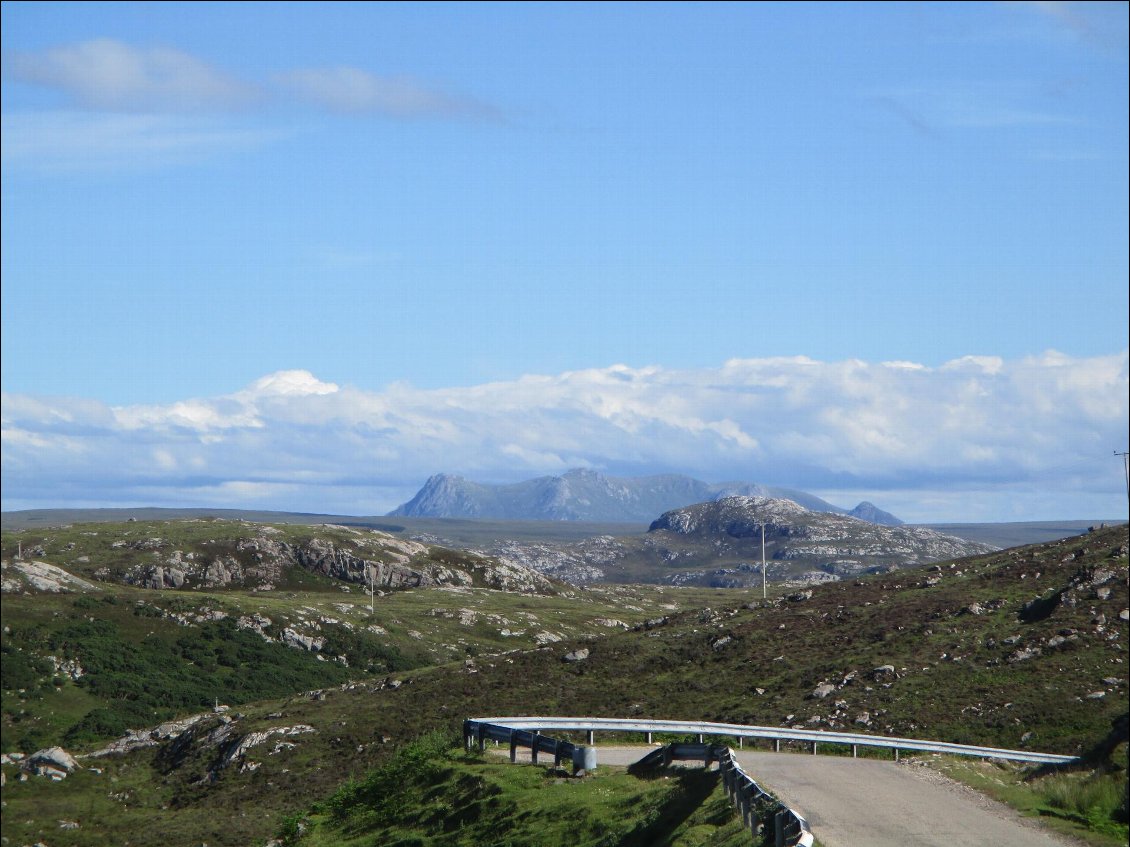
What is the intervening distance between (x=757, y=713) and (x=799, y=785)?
1225 inches

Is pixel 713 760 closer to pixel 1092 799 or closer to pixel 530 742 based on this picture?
pixel 530 742

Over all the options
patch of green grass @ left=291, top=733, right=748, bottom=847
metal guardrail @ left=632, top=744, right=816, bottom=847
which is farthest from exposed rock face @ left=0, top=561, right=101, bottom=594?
metal guardrail @ left=632, top=744, right=816, bottom=847

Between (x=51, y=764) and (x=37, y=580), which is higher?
(x=37, y=580)

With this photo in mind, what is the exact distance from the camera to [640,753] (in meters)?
49.2

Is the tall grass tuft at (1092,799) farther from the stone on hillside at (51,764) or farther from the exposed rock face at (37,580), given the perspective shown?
the exposed rock face at (37,580)

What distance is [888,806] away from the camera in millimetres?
32969

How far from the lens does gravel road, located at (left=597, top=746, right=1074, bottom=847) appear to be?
2823 centimetres

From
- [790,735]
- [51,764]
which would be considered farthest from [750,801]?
[51,764]

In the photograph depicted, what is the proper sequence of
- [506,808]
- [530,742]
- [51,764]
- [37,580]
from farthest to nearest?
[37,580], [51,764], [530,742], [506,808]

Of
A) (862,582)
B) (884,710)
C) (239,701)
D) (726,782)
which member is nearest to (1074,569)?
(862,582)

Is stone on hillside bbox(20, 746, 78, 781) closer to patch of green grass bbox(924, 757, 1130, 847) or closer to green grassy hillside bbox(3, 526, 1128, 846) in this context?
green grassy hillside bbox(3, 526, 1128, 846)

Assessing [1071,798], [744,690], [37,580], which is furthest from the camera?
[37,580]

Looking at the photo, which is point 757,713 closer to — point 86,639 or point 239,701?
point 239,701

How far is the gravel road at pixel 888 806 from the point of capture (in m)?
28.2
